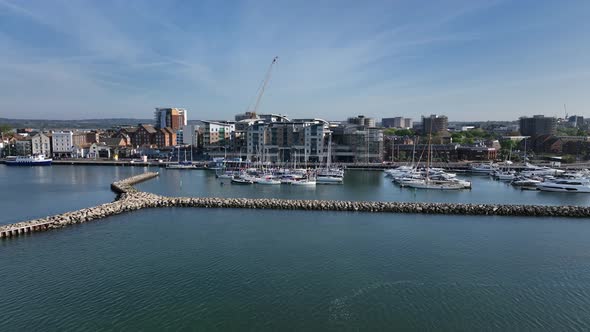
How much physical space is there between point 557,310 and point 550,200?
39.9ft

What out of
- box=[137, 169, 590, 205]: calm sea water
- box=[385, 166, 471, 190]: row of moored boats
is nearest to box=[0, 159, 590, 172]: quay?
box=[137, 169, 590, 205]: calm sea water

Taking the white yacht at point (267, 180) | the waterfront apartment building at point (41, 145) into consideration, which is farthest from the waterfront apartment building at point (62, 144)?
the white yacht at point (267, 180)

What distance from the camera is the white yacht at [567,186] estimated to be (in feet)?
62.0

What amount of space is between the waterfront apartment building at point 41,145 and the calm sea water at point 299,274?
25057 millimetres

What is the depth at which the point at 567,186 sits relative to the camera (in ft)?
62.8

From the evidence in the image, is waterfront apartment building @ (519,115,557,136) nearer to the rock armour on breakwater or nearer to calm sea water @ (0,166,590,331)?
the rock armour on breakwater

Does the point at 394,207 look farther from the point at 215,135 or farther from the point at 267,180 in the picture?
the point at 215,135

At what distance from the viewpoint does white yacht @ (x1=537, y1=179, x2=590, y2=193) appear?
744 inches

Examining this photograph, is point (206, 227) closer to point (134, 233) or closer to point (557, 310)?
point (134, 233)

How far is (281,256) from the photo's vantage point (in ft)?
29.2

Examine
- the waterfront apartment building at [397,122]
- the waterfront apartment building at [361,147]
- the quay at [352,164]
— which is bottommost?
the quay at [352,164]

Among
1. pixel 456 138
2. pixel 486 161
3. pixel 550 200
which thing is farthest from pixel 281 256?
pixel 456 138

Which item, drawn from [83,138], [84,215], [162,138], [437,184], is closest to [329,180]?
[437,184]

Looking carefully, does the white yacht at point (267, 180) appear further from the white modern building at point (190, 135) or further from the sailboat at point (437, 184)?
the white modern building at point (190, 135)
